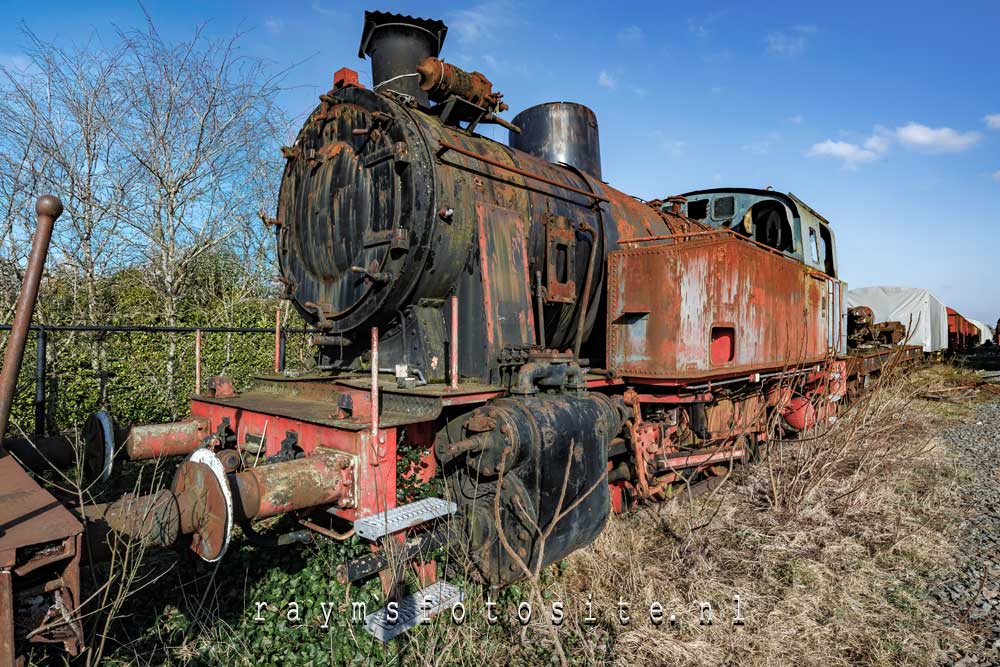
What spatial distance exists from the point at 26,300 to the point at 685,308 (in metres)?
3.82

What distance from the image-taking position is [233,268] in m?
10.5

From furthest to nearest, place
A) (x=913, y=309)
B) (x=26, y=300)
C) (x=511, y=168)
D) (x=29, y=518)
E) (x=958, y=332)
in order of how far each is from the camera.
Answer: (x=958, y=332) → (x=913, y=309) → (x=511, y=168) → (x=26, y=300) → (x=29, y=518)

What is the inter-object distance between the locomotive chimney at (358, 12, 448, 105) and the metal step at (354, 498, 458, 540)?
3.08 meters

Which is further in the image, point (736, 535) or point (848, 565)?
point (736, 535)

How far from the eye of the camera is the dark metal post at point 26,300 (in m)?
1.93

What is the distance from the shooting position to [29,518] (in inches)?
68.4

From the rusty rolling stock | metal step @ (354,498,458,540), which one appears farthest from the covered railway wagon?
the rusty rolling stock

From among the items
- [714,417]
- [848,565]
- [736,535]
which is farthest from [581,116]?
[848,565]

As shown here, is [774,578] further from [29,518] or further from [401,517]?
[29,518]

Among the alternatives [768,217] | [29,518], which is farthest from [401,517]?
[768,217]

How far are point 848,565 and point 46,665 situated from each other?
4448 mm

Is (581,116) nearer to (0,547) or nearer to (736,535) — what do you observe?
(736,535)

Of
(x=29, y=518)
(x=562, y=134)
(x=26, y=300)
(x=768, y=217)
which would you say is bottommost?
(x=29, y=518)

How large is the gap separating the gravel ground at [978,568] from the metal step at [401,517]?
8.65 feet
